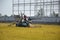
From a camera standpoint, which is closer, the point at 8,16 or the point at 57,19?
the point at 57,19

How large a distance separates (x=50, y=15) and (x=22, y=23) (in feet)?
26.4

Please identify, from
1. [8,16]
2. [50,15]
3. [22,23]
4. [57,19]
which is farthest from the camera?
[8,16]

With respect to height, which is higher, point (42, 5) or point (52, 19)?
point (42, 5)

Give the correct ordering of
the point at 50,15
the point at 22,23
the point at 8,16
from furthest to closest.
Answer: the point at 8,16
the point at 50,15
the point at 22,23

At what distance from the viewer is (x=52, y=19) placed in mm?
18031

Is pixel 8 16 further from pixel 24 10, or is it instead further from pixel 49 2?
pixel 49 2

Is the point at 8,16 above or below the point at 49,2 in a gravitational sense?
below

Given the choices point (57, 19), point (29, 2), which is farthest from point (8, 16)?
point (57, 19)

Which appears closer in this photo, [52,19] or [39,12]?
[52,19]

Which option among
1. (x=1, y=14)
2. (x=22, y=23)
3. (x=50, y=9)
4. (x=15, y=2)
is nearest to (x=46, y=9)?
(x=50, y=9)

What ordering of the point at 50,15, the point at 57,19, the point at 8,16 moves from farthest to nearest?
the point at 8,16
the point at 50,15
the point at 57,19

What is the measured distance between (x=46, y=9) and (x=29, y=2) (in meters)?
2.30

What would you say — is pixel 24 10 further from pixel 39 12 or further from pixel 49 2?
pixel 49 2

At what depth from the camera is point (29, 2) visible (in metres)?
20.4
